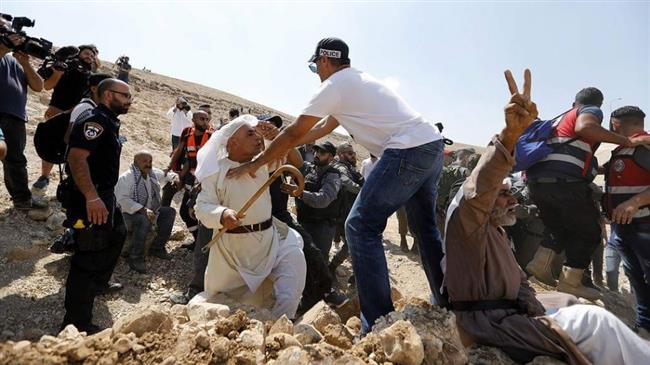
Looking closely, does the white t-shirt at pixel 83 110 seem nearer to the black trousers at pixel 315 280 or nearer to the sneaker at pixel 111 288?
the sneaker at pixel 111 288

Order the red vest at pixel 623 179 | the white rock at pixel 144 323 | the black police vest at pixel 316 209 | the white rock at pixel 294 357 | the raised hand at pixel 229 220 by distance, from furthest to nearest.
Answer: the black police vest at pixel 316 209 < the red vest at pixel 623 179 < the raised hand at pixel 229 220 < the white rock at pixel 144 323 < the white rock at pixel 294 357

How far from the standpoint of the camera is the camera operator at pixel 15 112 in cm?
438

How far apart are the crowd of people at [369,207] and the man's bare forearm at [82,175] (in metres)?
0.01

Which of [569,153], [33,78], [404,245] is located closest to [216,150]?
[33,78]

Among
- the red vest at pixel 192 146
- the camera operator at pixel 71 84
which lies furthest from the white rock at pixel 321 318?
the camera operator at pixel 71 84

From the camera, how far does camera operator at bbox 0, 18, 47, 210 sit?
14.4ft

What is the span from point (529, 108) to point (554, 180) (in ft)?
8.59

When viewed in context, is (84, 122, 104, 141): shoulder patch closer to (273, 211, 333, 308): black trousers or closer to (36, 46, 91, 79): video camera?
(36, 46, 91, 79): video camera

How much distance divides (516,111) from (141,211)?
4.44m

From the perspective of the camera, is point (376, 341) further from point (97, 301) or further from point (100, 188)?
point (97, 301)

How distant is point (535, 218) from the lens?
5367 millimetres

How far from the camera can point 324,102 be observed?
2.60 meters

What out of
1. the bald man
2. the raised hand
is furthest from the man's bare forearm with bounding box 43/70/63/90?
the raised hand

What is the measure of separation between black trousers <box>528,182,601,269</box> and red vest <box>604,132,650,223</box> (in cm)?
19
